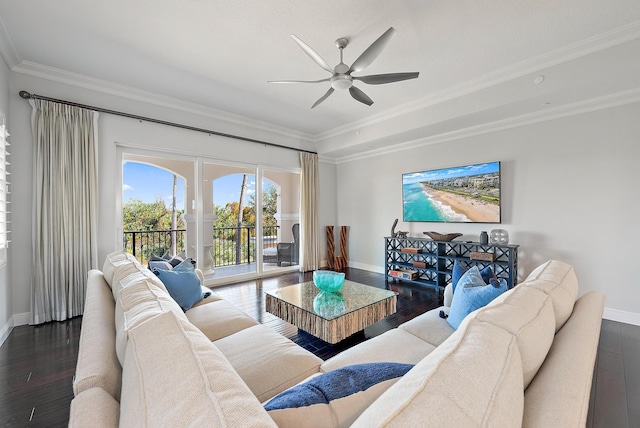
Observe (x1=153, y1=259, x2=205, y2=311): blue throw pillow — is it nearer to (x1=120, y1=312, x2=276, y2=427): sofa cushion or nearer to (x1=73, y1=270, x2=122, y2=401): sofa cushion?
(x1=73, y1=270, x2=122, y2=401): sofa cushion

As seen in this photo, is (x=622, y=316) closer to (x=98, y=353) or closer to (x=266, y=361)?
(x=266, y=361)

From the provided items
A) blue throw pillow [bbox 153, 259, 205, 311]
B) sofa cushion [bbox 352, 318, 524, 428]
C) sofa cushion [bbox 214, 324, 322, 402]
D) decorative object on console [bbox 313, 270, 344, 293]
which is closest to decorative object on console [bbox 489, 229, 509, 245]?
decorative object on console [bbox 313, 270, 344, 293]

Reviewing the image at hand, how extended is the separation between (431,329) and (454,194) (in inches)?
121

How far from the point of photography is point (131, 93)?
Answer: 3605mm

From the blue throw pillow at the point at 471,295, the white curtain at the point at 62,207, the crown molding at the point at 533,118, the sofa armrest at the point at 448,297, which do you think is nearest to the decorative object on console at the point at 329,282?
the sofa armrest at the point at 448,297

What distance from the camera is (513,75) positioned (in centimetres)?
312

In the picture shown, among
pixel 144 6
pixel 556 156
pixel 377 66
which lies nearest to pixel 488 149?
pixel 556 156

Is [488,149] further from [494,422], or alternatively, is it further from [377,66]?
[494,422]

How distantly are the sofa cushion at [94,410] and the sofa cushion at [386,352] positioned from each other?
92 cm

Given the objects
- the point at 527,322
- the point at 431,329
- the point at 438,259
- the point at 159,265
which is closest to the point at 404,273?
the point at 438,259

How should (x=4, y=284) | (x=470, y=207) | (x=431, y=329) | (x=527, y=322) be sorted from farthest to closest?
(x=470, y=207), (x=4, y=284), (x=431, y=329), (x=527, y=322)

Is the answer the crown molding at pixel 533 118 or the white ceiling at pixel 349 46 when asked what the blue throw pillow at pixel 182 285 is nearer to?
the white ceiling at pixel 349 46

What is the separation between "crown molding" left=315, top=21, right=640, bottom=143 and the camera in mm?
2473

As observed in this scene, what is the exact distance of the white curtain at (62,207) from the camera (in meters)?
2.96
